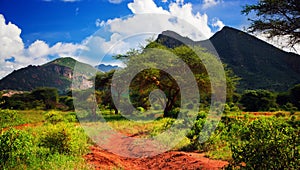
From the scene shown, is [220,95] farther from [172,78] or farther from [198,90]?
[172,78]

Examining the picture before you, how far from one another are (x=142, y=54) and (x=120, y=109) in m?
16.1

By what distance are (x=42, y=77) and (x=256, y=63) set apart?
108 m

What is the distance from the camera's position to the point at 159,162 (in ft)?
33.5

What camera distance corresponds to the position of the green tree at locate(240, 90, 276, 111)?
128 ft

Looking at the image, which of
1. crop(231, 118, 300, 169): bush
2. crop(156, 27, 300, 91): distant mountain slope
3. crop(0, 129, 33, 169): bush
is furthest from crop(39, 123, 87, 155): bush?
crop(156, 27, 300, 91): distant mountain slope

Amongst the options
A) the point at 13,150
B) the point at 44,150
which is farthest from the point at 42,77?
the point at 13,150

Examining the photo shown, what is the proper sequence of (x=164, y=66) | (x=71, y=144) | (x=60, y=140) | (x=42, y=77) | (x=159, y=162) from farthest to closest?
(x=42, y=77)
(x=164, y=66)
(x=159, y=162)
(x=71, y=144)
(x=60, y=140)

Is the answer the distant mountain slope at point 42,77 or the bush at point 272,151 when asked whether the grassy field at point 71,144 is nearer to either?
the bush at point 272,151

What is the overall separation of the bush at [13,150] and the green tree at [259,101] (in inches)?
1410

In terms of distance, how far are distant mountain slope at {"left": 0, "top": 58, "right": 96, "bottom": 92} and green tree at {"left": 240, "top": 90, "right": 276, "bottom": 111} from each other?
96.5 metres

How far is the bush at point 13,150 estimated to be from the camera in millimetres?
7066

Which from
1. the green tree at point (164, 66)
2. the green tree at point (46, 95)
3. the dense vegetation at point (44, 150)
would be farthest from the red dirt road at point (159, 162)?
the green tree at point (46, 95)

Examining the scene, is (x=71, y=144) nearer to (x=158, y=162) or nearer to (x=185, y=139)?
(x=158, y=162)

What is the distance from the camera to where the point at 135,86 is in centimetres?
2666
